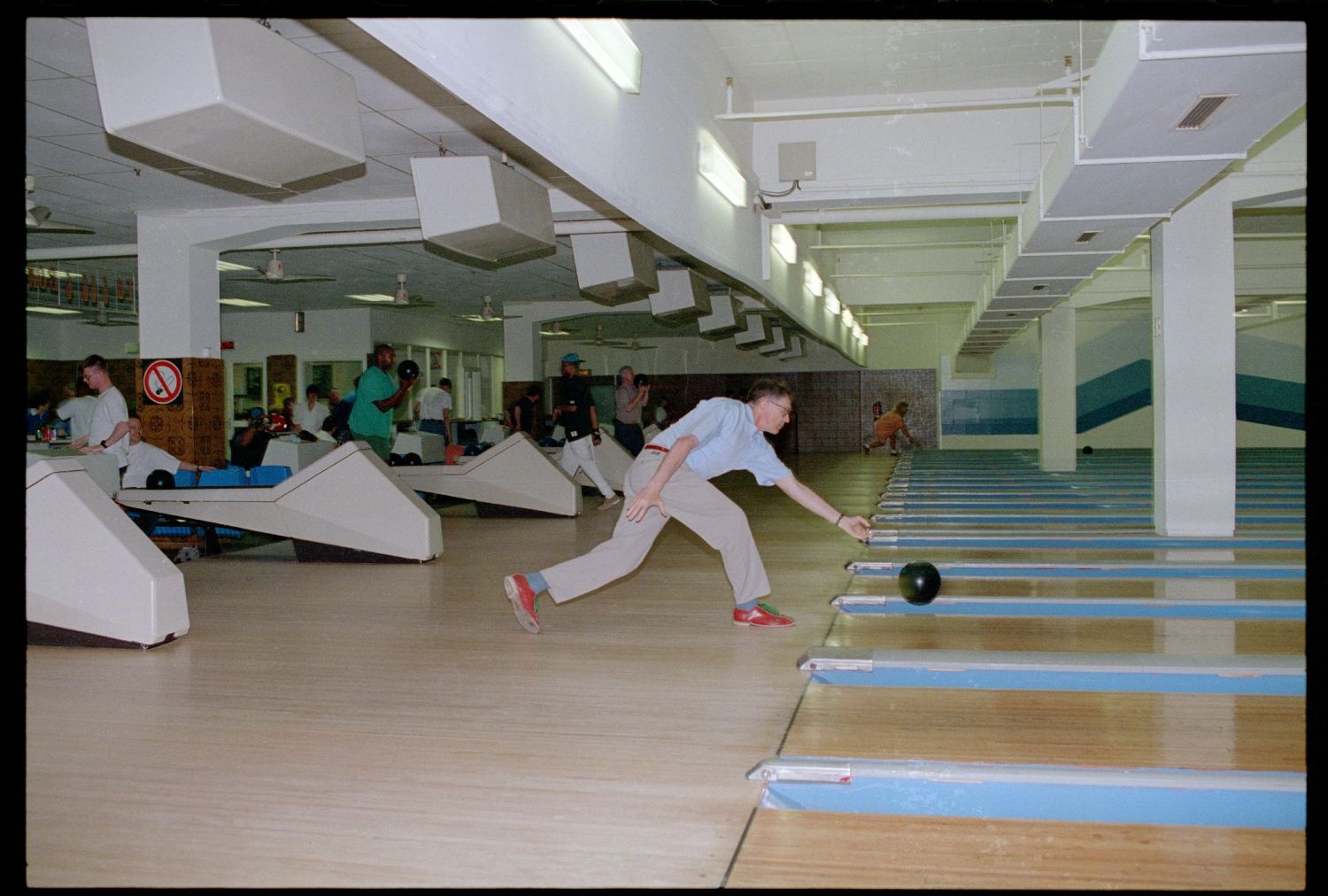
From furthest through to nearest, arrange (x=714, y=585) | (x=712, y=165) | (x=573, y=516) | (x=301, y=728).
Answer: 1. (x=573, y=516)
2. (x=712, y=165)
3. (x=714, y=585)
4. (x=301, y=728)

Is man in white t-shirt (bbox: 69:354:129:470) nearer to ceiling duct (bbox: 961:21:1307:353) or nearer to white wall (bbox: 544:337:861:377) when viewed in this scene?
ceiling duct (bbox: 961:21:1307:353)

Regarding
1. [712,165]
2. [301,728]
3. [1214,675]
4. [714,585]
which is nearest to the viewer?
[301,728]

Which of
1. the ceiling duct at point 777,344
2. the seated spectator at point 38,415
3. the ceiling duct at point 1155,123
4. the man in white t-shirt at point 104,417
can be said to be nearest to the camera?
the ceiling duct at point 1155,123

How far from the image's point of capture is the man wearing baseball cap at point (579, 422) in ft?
36.1

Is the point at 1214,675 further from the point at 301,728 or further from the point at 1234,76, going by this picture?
the point at 301,728

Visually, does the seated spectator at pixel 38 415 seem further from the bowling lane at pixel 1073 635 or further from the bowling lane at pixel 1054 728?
the bowling lane at pixel 1054 728

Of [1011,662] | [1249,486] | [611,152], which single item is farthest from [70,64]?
[1249,486]

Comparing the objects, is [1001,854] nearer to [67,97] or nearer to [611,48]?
[611,48]

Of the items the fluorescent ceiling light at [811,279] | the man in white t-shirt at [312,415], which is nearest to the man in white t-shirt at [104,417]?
the man in white t-shirt at [312,415]

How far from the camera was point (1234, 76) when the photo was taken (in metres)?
4.14

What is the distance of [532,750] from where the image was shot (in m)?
3.23

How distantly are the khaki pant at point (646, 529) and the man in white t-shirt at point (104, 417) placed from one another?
4579 mm

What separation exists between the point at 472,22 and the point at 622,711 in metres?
2.46

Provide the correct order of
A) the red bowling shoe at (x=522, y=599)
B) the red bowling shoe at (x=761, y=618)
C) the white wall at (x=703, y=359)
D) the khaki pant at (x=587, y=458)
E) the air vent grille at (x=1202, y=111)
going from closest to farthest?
1. the air vent grille at (x=1202, y=111)
2. the red bowling shoe at (x=522, y=599)
3. the red bowling shoe at (x=761, y=618)
4. the khaki pant at (x=587, y=458)
5. the white wall at (x=703, y=359)
